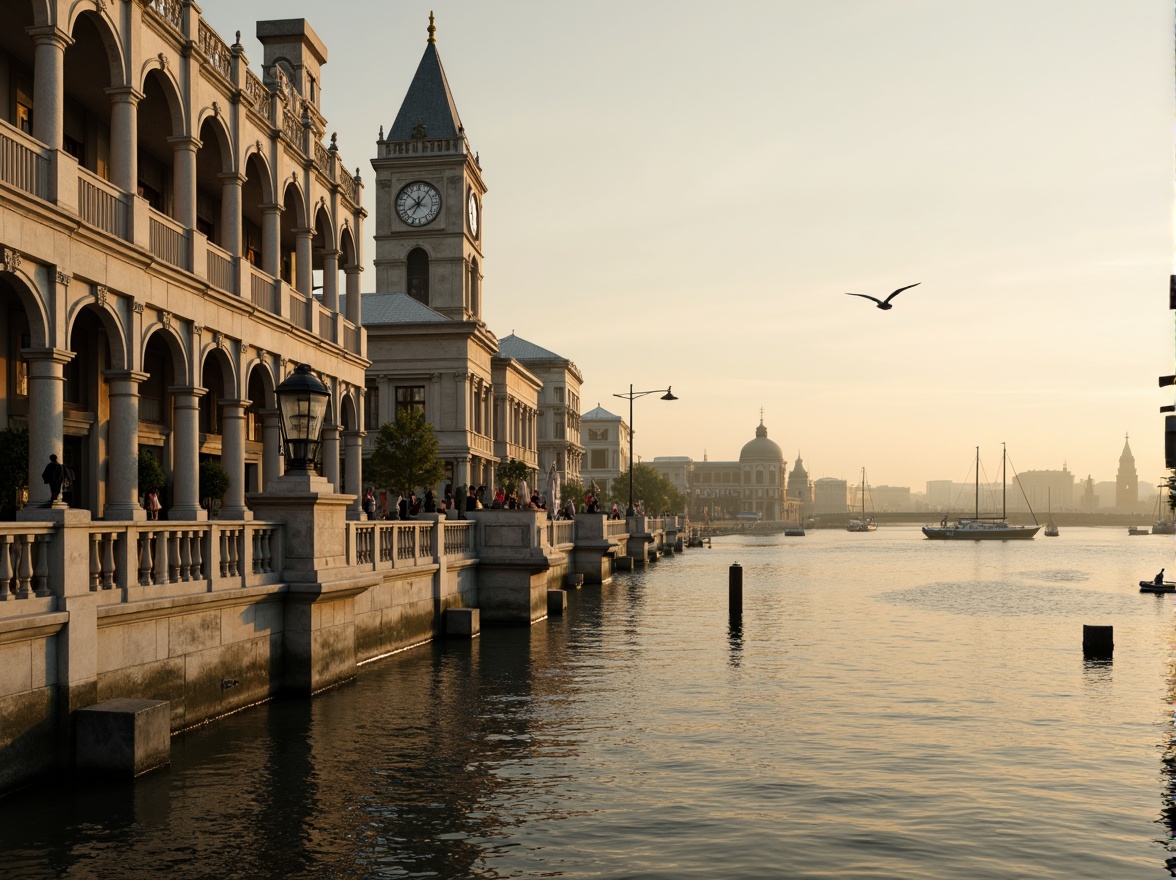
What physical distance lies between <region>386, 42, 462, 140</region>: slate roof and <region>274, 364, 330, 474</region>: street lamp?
63.2 m

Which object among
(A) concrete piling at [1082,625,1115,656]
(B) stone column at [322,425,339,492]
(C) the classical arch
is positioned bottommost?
(A) concrete piling at [1082,625,1115,656]

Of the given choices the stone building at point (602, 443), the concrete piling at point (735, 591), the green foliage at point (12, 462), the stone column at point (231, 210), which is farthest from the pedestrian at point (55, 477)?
the stone building at point (602, 443)

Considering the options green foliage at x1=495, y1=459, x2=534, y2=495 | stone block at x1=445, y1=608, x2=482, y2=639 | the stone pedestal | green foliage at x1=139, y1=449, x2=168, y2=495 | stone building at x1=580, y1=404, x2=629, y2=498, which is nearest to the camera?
the stone pedestal

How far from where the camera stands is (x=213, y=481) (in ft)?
100

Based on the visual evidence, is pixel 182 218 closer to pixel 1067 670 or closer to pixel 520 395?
pixel 1067 670

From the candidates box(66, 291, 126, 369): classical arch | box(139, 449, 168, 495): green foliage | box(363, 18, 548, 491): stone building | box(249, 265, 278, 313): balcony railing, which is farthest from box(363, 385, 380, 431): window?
box(66, 291, 126, 369): classical arch

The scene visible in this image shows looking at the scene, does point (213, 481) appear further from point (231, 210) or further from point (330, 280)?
point (330, 280)

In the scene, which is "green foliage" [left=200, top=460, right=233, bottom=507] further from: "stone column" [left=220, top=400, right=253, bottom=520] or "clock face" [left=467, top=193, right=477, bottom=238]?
"clock face" [left=467, top=193, right=477, bottom=238]

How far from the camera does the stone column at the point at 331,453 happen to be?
3903 centimetres

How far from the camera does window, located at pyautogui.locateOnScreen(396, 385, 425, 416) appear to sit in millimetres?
69500

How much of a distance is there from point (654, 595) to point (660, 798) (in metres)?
36.0

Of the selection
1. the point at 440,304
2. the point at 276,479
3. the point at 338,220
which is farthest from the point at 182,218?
the point at 440,304

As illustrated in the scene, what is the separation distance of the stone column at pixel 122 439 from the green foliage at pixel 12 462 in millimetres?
1786

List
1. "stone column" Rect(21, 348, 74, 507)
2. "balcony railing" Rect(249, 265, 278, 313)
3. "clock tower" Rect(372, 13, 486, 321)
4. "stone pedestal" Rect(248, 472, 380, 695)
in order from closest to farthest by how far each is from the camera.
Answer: "stone pedestal" Rect(248, 472, 380, 695)
"stone column" Rect(21, 348, 74, 507)
"balcony railing" Rect(249, 265, 278, 313)
"clock tower" Rect(372, 13, 486, 321)
